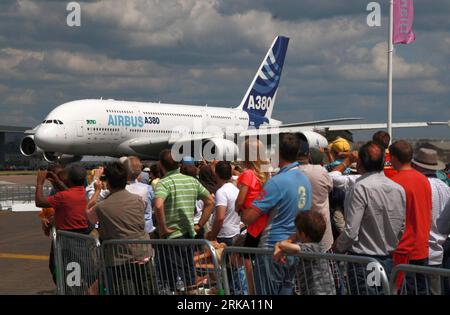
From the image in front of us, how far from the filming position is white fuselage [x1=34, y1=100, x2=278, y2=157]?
31609mm

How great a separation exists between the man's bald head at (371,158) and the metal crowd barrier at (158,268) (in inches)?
60.6

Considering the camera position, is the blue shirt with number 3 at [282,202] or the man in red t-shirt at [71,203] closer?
the blue shirt with number 3 at [282,202]

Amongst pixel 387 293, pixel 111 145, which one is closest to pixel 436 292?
pixel 387 293

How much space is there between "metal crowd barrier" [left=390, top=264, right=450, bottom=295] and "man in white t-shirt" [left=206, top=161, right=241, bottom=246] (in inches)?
143

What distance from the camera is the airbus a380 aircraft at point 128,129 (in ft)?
104

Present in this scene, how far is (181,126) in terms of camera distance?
37.7 m

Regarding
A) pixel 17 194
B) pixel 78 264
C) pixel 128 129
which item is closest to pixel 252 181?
pixel 78 264

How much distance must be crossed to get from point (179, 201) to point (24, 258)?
5764mm

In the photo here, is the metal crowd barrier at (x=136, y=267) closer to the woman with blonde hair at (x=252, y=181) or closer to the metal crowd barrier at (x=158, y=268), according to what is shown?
the metal crowd barrier at (x=158, y=268)

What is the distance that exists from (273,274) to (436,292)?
130cm

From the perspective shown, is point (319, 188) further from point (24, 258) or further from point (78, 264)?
point (24, 258)

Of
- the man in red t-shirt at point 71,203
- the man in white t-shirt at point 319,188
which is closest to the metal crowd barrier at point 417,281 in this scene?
the man in white t-shirt at point 319,188

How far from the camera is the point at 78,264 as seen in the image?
22.2 feet

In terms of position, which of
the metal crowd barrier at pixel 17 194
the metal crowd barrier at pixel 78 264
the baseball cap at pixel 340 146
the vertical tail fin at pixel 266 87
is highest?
the vertical tail fin at pixel 266 87
